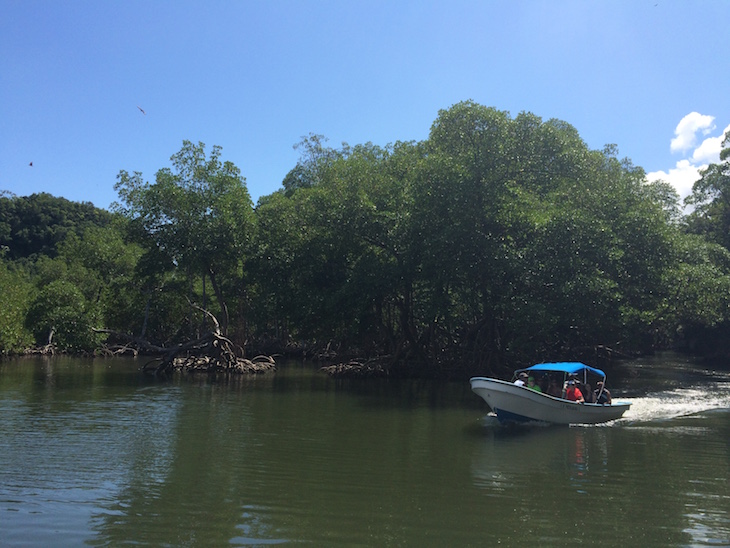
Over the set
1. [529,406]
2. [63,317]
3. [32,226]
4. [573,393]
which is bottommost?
[529,406]

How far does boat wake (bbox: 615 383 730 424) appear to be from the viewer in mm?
18578

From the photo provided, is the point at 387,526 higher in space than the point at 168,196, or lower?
lower

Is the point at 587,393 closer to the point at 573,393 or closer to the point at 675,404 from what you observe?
the point at 573,393

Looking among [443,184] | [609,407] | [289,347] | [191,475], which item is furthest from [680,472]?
[289,347]

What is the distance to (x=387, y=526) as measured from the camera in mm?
7883

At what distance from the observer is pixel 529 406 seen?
1599cm

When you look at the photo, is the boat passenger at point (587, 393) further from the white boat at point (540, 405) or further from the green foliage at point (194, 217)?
the green foliage at point (194, 217)

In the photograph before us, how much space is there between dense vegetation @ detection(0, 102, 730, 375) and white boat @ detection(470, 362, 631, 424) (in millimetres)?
5254

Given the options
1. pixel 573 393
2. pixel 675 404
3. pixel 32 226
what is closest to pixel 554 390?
pixel 573 393

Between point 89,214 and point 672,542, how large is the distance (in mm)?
80393

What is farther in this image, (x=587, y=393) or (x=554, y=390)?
(x=587, y=393)

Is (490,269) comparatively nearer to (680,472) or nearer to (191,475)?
(680,472)

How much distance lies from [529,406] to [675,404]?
7765 millimetres

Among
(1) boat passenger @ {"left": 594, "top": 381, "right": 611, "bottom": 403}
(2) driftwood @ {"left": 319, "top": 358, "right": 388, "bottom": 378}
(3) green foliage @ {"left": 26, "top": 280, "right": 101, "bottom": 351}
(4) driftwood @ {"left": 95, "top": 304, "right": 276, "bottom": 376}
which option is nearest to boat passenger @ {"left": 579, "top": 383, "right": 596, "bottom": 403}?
(1) boat passenger @ {"left": 594, "top": 381, "right": 611, "bottom": 403}
